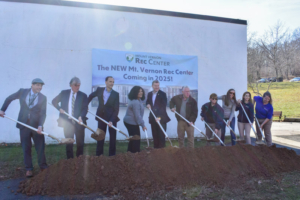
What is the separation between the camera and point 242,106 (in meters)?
6.24

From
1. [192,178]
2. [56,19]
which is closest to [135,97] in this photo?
[192,178]

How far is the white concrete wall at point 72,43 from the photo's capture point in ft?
23.6

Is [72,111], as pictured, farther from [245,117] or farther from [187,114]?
[245,117]

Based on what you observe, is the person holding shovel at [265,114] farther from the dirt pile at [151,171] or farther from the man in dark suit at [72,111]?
the man in dark suit at [72,111]

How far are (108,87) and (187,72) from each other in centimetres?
392

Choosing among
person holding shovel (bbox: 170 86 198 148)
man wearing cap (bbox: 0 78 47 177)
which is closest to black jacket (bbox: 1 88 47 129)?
man wearing cap (bbox: 0 78 47 177)

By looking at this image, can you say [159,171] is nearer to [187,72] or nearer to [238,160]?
[238,160]

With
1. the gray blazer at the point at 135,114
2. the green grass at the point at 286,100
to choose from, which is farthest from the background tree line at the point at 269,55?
the gray blazer at the point at 135,114

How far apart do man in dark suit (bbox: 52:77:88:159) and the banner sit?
2692 mm

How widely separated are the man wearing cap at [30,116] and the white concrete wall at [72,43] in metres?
2.92

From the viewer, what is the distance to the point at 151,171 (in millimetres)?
4137

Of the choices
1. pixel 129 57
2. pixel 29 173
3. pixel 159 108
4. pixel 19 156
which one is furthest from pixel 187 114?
A: pixel 19 156

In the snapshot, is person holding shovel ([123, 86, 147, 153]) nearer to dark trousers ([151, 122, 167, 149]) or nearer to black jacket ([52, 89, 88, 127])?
dark trousers ([151, 122, 167, 149])

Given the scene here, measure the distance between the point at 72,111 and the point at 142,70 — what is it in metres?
3.61
